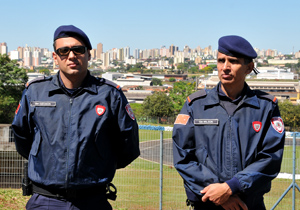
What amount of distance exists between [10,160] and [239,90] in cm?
477

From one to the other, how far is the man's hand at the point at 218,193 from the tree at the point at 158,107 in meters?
45.1

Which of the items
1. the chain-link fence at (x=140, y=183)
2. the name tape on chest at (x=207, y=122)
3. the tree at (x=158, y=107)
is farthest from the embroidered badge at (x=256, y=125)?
the tree at (x=158, y=107)

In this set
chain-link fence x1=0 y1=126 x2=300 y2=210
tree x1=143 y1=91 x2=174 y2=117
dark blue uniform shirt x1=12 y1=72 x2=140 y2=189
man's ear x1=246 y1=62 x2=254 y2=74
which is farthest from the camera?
tree x1=143 y1=91 x2=174 y2=117

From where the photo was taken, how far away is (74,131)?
9.83 ft

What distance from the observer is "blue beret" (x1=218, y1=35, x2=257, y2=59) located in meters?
3.00

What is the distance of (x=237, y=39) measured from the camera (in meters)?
3.05

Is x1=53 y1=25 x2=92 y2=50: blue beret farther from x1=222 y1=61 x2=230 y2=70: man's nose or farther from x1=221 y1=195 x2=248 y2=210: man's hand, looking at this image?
x1=221 y1=195 x2=248 y2=210: man's hand

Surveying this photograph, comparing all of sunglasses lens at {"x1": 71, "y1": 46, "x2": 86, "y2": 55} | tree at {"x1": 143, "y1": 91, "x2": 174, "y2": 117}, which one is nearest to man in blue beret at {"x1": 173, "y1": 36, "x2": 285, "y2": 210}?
sunglasses lens at {"x1": 71, "y1": 46, "x2": 86, "y2": 55}

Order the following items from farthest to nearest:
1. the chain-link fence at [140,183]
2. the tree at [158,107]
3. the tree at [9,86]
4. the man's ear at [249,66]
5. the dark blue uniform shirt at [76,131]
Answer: the tree at [158,107]
the tree at [9,86]
the chain-link fence at [140,183]
the man's ear at [249,66]
the dark blue uniform shirt at [76,131]

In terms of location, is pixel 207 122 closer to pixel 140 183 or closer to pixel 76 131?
pixel 76 131

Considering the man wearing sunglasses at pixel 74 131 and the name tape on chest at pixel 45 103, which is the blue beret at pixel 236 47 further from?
the name tape on chest at pixel 45 103

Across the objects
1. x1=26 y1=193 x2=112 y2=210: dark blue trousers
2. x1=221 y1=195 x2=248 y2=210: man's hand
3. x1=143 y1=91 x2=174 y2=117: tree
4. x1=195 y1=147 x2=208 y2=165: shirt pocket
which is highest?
x1=195 y1=147 x2=208 y2=165: shirt pocket

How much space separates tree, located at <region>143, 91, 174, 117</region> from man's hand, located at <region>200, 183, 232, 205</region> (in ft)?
148

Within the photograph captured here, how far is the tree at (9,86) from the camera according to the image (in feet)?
121
